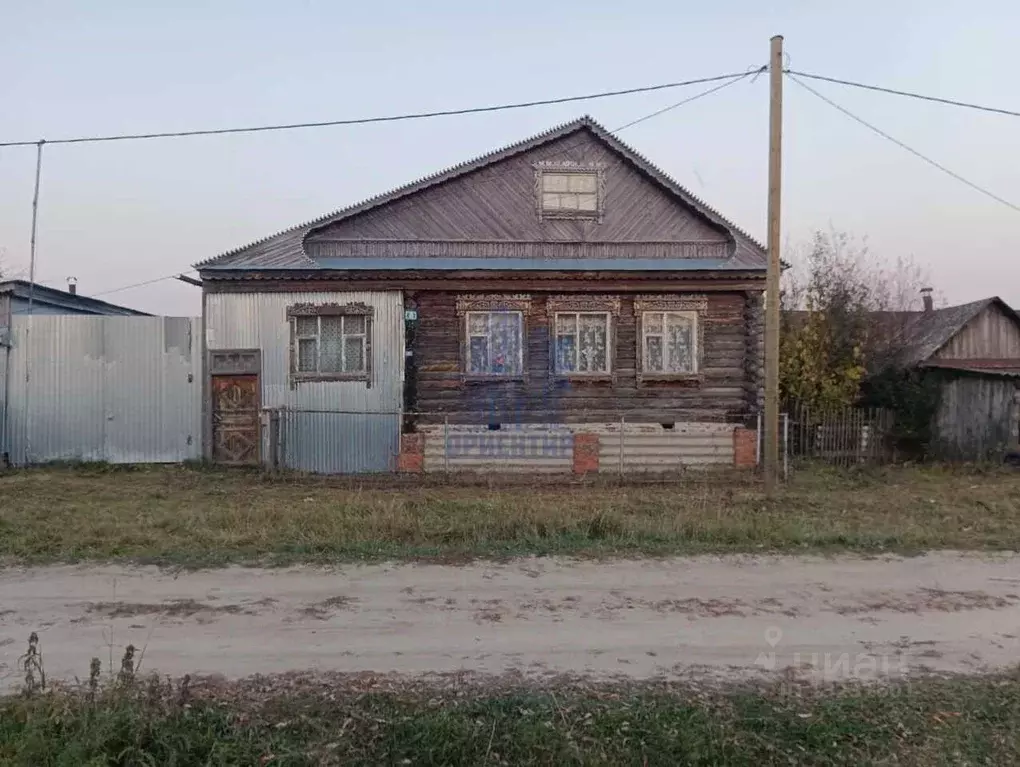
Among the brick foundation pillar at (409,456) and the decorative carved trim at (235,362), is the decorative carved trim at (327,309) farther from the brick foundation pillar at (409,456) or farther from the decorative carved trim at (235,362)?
the brick foundation pillar at (409,456)

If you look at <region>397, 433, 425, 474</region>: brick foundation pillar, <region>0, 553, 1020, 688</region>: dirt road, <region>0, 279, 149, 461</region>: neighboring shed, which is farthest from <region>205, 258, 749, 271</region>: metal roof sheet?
<region>0, 553, 1020, 688</region>: dirt road

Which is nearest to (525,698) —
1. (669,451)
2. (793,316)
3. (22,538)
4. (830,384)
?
(22,538)

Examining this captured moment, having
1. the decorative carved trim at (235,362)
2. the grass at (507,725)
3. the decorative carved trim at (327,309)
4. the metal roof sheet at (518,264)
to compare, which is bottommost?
the grass at (507,725)

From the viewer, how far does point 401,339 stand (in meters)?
17.2

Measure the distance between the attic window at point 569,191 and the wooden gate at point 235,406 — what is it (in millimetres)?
7585

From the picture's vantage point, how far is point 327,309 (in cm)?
1716

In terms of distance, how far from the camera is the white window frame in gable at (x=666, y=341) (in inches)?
694

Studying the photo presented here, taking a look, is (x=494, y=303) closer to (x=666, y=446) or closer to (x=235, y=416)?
(x=666, y=446)

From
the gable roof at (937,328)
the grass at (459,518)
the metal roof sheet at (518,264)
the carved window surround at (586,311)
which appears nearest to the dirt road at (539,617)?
the grass at (459,518)

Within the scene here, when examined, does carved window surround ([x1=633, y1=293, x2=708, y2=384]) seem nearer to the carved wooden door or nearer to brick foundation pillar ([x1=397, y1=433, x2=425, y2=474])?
brick foundation pillar ([x1=397, y1=433, x2=425, y2=474])

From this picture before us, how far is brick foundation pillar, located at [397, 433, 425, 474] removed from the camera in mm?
16891

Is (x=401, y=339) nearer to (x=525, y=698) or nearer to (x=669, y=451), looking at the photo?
(x=669, y=451)

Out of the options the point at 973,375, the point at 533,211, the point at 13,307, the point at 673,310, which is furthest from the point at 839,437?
the point at 13,307

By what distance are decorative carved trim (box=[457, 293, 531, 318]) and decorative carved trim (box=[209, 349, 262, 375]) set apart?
4627 mm
